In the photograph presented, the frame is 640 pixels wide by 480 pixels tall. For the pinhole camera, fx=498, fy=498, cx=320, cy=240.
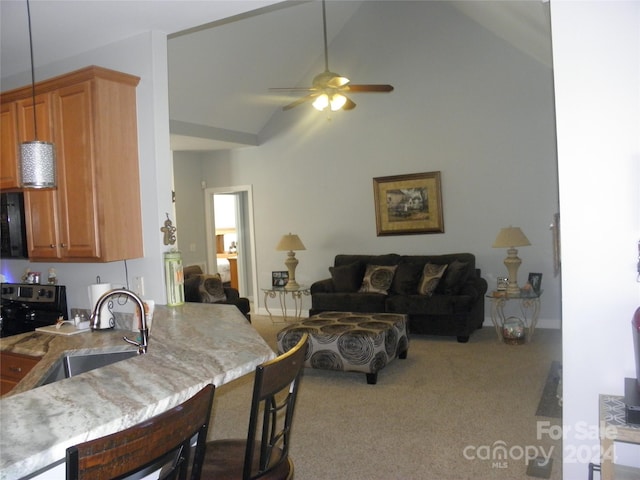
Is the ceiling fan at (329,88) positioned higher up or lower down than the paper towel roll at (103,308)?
higher up

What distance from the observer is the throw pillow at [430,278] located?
5859mm

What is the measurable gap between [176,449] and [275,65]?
20.3 ft

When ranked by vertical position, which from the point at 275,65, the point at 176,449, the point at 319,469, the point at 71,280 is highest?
the point at 275,65

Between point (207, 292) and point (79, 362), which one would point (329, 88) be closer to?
point (207, 292)

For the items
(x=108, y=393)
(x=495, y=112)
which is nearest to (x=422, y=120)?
(x=495, y=112)

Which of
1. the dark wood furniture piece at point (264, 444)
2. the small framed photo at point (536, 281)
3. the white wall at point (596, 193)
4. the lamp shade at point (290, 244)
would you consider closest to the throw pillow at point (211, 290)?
the lamp shade at point (290, 244)

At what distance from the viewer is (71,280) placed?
3.41 metres

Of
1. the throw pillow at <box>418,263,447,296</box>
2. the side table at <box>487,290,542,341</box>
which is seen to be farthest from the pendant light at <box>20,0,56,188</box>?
the side table at <box>487,290,542,341</box>

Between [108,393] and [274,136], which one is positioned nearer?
[108,393]

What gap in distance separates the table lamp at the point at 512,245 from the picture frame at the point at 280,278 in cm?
316

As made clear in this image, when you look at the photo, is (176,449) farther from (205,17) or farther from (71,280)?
(71,280)

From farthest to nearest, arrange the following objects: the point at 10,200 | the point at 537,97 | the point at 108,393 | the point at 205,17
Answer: the point at 537,97, the point at 10,200, the point at 205,17, the point at 108,393

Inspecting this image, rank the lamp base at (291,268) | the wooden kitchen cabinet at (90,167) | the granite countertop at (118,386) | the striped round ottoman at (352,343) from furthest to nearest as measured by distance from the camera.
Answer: the lamp base at (291,268), the striped round ottoman at (352,343), the wooden kitchen cabinet at (90,167), the granite countertop at (118,386)

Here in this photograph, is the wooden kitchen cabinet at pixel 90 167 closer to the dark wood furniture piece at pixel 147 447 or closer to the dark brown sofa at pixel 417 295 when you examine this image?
the dark wood furniture piece at pixel 147 447
